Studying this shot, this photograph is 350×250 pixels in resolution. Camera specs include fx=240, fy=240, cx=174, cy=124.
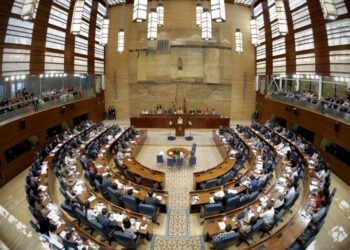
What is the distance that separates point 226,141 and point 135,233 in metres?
10.2

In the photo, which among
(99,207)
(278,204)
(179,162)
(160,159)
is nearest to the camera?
(278,204)

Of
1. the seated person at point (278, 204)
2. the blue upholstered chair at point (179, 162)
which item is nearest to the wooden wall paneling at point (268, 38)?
the blue upholstered chair at point (179, 162)

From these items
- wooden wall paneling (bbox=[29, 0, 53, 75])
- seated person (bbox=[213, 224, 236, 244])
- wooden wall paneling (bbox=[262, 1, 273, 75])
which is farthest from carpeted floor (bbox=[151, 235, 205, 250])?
wooden wall paneling (bbox=[262, 1, 273, 75])

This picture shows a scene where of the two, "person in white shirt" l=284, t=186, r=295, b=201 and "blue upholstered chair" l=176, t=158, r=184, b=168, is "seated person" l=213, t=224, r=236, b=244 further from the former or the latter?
"blue upholstered chair" l=176, t=158, r=184, b=168

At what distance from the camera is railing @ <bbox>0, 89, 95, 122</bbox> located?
41.4 ft

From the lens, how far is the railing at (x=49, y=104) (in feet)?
41.4

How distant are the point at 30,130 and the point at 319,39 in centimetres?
1895

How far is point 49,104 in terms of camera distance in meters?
16.6

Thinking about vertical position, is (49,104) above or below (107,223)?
above

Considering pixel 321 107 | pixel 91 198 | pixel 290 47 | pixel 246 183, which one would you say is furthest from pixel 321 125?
pixel 91 198

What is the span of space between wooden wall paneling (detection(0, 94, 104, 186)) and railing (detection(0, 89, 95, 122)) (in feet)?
1.05

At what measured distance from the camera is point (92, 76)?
2405 cm

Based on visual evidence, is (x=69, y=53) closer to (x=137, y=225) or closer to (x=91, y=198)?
(x=91, y=198)

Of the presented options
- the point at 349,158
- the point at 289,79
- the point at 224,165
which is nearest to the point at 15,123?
the point at 224,165
